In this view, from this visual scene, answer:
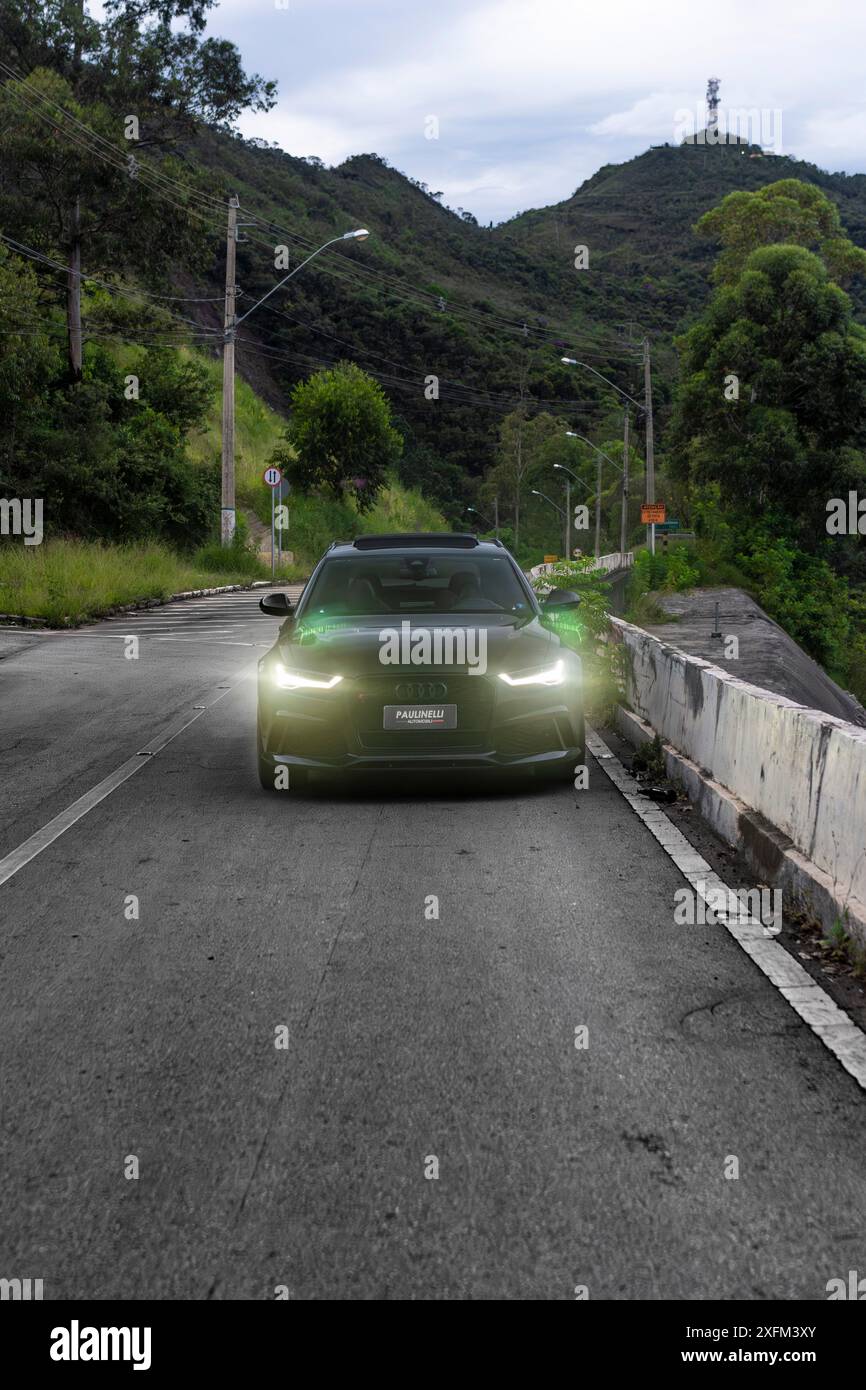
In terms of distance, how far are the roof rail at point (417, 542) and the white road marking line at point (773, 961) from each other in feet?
8.56

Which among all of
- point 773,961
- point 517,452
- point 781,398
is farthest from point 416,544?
point 517,452

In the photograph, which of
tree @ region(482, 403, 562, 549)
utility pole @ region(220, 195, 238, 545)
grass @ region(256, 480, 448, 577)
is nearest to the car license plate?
utility pole @ region(220, 195, 238, 545)

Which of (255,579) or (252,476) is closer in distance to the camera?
(255,579)

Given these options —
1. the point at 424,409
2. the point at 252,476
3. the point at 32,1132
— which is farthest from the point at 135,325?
the point at 424,409

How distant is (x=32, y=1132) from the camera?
3.61 m

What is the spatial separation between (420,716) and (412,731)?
10cm

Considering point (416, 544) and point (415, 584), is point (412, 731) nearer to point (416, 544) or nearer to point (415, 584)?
point (415, 584)

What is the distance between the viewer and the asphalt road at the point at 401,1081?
299cm

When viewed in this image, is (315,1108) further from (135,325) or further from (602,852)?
(135,325)

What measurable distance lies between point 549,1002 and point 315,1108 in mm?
1115

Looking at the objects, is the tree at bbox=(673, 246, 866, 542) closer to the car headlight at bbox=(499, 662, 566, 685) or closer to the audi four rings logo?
the car headlight at bbox=(499, 662, 566, 685)

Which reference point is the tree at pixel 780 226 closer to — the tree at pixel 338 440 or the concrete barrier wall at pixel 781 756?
the tree at pixel 338 440

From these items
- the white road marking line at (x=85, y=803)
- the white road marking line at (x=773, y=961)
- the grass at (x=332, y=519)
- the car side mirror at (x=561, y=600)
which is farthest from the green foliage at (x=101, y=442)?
the white road marking line at (x=773, y=961)
